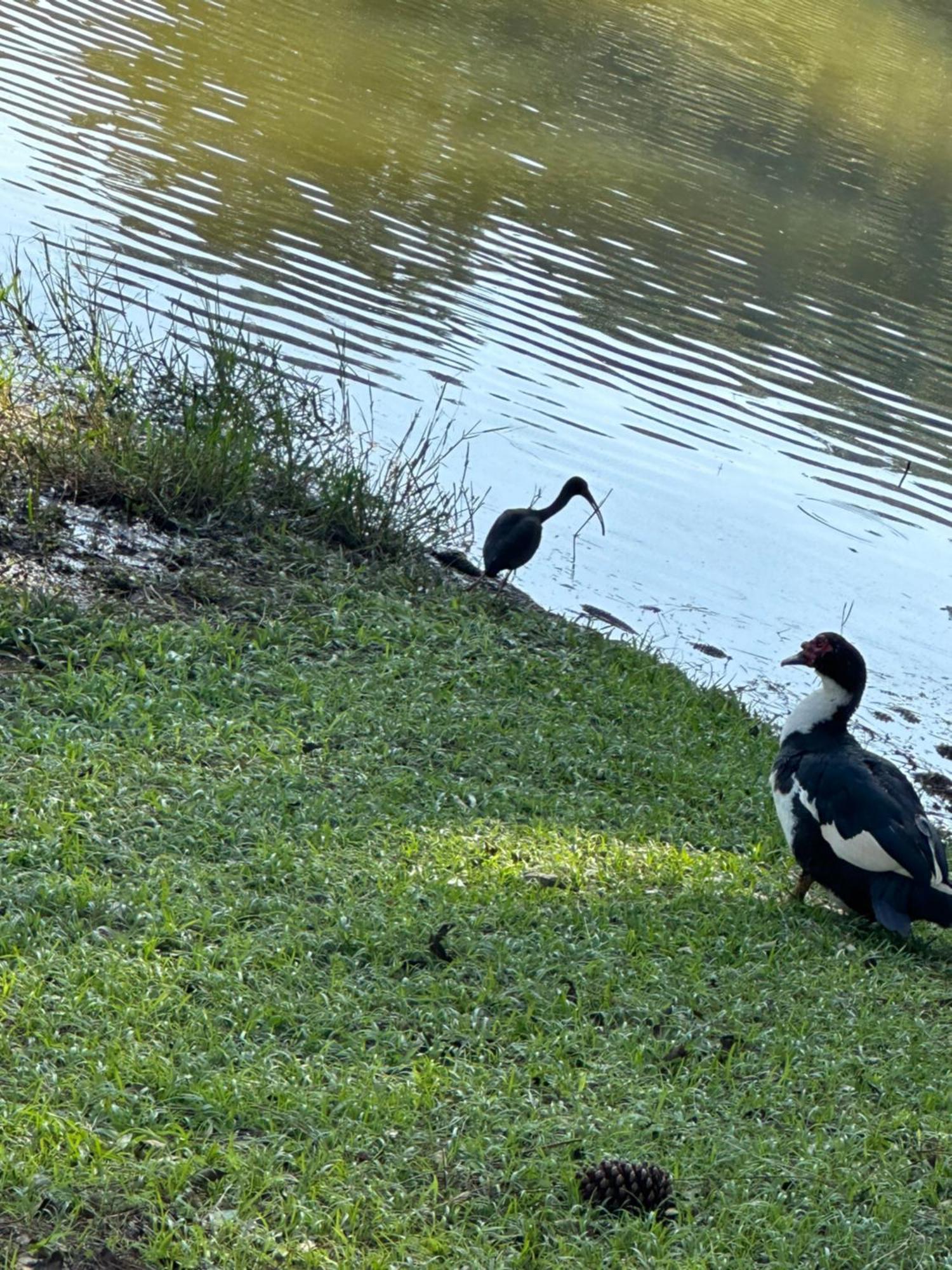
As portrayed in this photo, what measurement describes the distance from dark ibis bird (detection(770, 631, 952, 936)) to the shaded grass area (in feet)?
0.64

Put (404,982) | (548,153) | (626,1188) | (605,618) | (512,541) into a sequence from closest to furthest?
1. (626,1188)
2. (404,982)
3. (512,541)
4. (605,618)
5. (548,153)

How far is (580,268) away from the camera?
13820 millimetres

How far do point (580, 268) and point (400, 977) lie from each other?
10.4m

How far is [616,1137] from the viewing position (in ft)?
12.9

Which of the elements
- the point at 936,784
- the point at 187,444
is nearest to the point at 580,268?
the point at 187,444

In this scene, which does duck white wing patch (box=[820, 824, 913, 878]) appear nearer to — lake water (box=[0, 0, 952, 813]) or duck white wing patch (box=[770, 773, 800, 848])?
duck white wing patch (box=[770, 773, 800, 848])

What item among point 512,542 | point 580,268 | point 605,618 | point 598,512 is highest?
point 580,268

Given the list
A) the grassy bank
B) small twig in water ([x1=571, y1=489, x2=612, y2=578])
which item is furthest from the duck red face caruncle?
small twig in water ([x1=571, y1=489, x2=612, y2=578])

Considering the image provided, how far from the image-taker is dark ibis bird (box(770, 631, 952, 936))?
17.7 feet

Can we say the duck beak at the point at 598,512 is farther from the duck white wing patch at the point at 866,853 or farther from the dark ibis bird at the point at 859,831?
the duck white wing patch at the point at 866,853

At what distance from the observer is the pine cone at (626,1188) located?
367 centimetres

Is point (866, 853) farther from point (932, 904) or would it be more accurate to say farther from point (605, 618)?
point (605, 618)

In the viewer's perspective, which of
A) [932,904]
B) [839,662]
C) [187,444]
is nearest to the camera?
[932,904]

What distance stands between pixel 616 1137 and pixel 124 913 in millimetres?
1494
